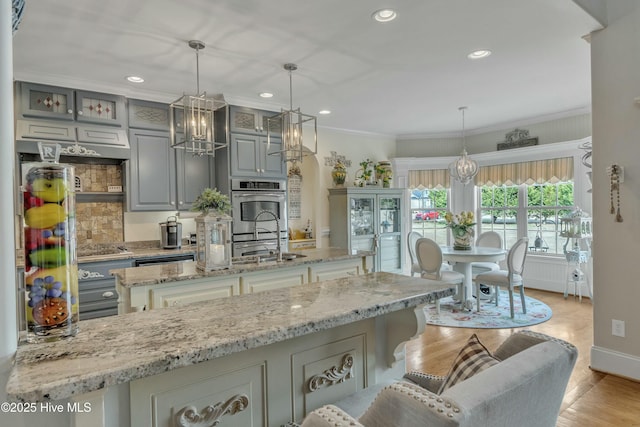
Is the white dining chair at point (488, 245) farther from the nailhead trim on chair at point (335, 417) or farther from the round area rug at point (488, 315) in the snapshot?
the nailhead trim on chair at point (335, 417)

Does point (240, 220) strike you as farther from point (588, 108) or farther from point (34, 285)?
point (588, 108)

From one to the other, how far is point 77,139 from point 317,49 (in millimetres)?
2502

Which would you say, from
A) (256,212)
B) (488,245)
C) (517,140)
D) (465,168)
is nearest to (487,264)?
(488,245)

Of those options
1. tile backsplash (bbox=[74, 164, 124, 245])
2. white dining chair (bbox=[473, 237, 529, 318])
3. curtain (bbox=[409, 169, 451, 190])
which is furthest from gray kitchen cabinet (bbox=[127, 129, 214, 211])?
curtain (bbox=[409, 169, 451, 190])

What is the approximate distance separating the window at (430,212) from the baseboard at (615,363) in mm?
4034

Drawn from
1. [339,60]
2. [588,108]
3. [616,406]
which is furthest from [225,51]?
[588,108]

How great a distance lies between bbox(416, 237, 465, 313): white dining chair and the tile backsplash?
139 inches

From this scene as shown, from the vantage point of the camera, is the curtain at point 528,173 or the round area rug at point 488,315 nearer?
the round area rug at point 488,315

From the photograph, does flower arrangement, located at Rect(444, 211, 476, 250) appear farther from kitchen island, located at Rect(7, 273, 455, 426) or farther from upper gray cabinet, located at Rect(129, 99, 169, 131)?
upper gray cabinet, located at Rect(129, 99, 169, 131)

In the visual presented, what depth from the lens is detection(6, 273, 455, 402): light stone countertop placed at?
72cm

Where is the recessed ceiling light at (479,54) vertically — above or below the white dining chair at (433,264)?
above

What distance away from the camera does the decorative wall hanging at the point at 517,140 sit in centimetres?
582

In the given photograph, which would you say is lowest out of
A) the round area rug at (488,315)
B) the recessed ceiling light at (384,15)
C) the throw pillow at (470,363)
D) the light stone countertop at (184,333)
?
the round area rug at (488,315)

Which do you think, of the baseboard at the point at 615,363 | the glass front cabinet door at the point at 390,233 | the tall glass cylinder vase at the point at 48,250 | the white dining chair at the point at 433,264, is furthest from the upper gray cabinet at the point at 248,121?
the baseboard at the point at 615,363
